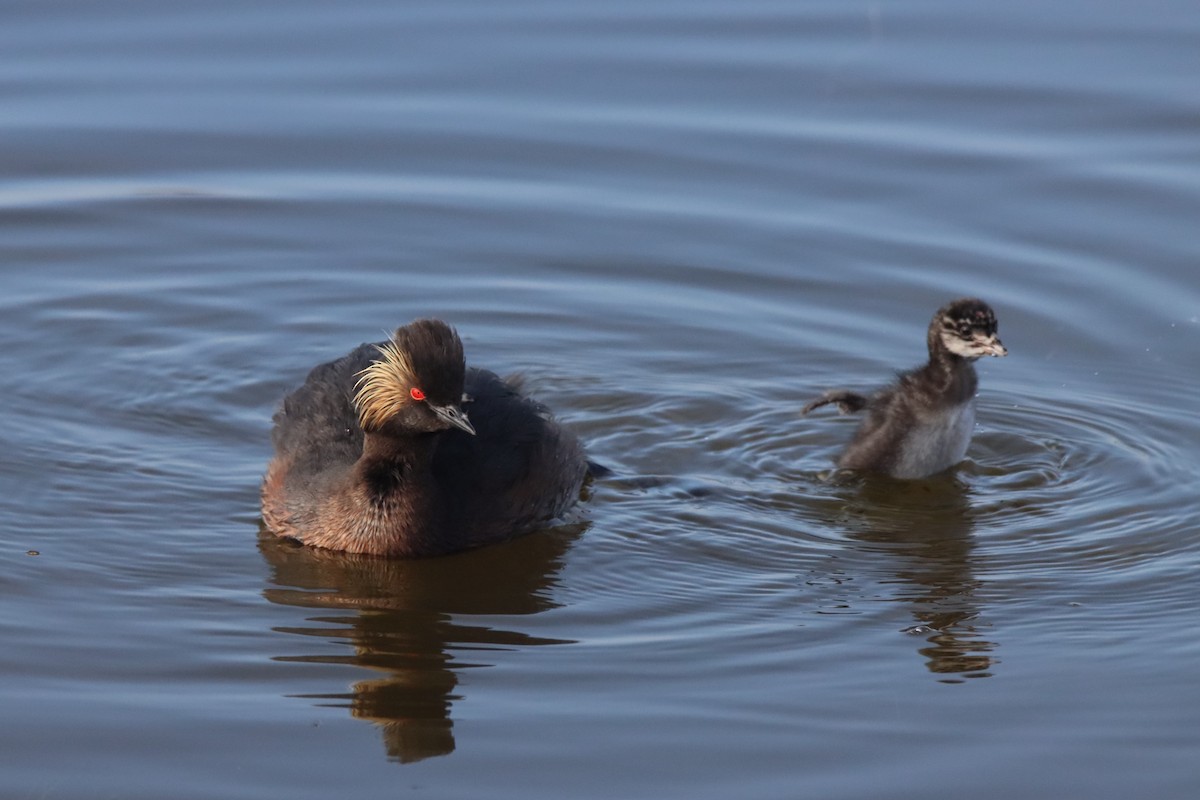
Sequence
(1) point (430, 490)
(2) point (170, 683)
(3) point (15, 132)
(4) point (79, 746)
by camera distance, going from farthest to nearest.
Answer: (3) point (15, 132) < (1) point (430, 490) < (2) point (170, 683) < (4) point (79, 746)

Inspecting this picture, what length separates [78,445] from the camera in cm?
1100

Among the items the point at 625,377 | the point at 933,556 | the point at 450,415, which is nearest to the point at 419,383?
the point at 450,415

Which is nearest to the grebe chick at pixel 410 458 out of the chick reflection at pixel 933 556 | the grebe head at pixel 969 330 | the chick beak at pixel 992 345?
the chick reflection at pixel 933 556

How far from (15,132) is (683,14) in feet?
20.6

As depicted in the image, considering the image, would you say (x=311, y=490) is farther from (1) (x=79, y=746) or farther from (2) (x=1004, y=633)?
(2) (x=1004, y=633)

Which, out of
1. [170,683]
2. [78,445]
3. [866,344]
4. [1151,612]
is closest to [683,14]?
[866,344]

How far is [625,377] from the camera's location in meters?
12.4

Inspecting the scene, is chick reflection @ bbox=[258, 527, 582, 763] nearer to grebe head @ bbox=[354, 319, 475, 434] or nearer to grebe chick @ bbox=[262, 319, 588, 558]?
grebe chick @ bbox=[262, 319, 588, 558]

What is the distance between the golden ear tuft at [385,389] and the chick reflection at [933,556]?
2.64m

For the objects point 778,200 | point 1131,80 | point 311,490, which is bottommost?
point 311,490

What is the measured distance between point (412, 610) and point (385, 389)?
1201mm

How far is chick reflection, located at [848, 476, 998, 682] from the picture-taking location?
28.7 feet

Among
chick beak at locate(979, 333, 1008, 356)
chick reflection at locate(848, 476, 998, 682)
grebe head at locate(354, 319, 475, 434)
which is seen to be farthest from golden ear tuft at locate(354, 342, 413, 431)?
chick beak at locate(979, 333, 1008, 356)

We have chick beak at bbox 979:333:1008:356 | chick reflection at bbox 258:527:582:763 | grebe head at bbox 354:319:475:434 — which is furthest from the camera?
chick beak at bbox 979:333:1008:356
